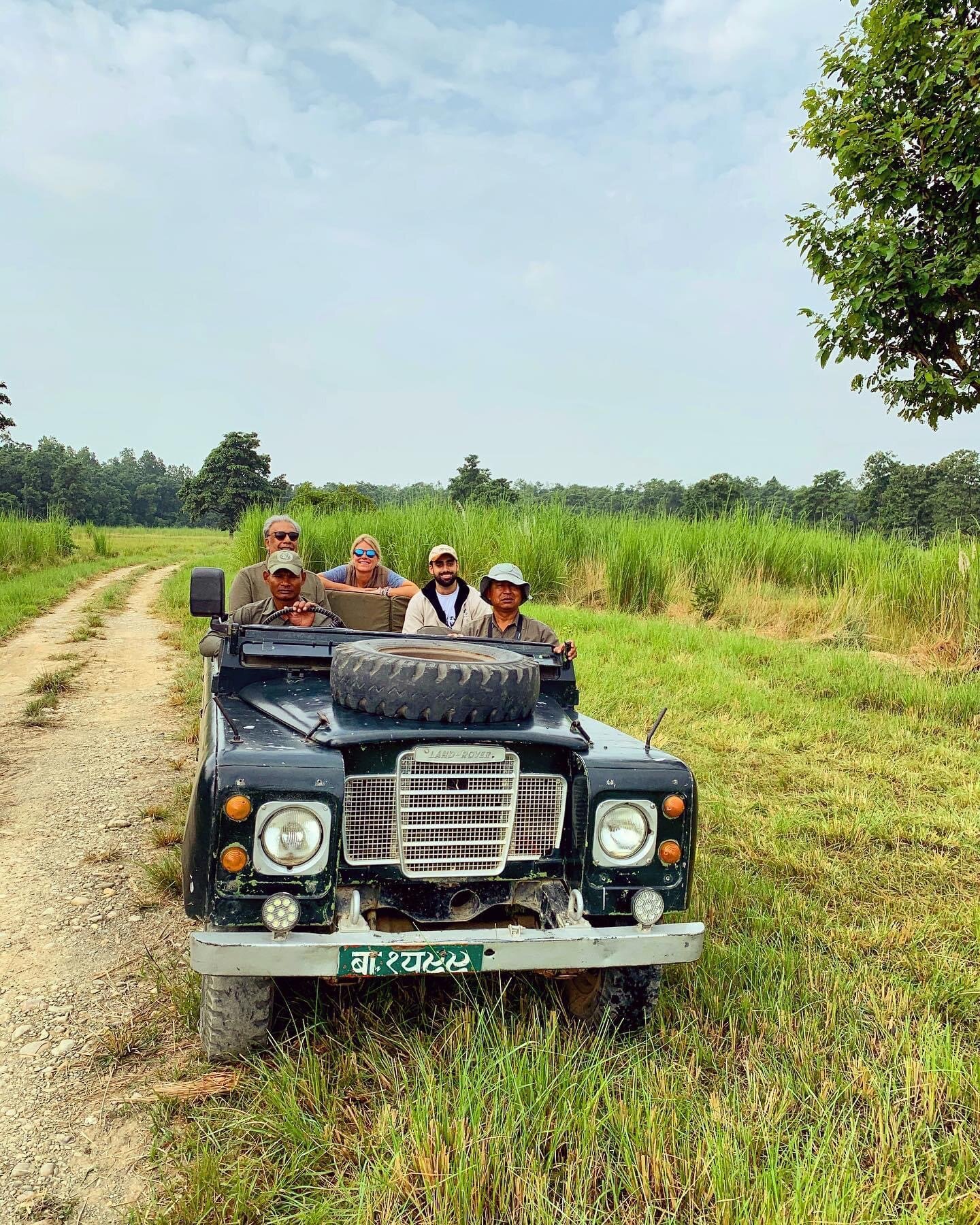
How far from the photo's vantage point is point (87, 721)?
707 cm

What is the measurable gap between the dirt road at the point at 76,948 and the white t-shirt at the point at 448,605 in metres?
2.07

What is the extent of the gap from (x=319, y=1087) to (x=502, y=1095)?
0.53m

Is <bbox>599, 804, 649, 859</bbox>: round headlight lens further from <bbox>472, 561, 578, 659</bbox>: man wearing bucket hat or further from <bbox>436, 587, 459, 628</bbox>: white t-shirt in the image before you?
<bbox>436, 587, 459, 628</bbox>: white t-shirt

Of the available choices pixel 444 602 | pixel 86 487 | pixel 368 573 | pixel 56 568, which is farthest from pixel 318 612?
pixel 86 487

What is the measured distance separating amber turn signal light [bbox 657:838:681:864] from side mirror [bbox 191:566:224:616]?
6.78 feet

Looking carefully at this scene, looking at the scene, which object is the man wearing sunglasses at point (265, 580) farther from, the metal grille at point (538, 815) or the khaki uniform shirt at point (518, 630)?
the metal grille at point (538, 815)

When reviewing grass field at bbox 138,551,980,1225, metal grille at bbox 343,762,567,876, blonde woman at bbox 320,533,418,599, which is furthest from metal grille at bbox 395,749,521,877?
blonde woman at bbox 320,533,418,599

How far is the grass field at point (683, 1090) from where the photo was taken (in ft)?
6.73

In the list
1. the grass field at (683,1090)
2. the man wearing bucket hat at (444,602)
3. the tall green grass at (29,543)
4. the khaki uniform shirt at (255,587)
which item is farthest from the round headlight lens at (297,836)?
the tall green grass at (29,543)

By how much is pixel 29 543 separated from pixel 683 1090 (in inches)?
880

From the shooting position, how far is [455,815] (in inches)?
107

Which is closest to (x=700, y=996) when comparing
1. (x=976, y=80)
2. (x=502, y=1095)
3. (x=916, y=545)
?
(x=502, y=1095)

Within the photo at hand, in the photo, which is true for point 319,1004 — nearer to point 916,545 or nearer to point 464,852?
point 464,852

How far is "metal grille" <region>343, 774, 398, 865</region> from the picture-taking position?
265 centimetres
